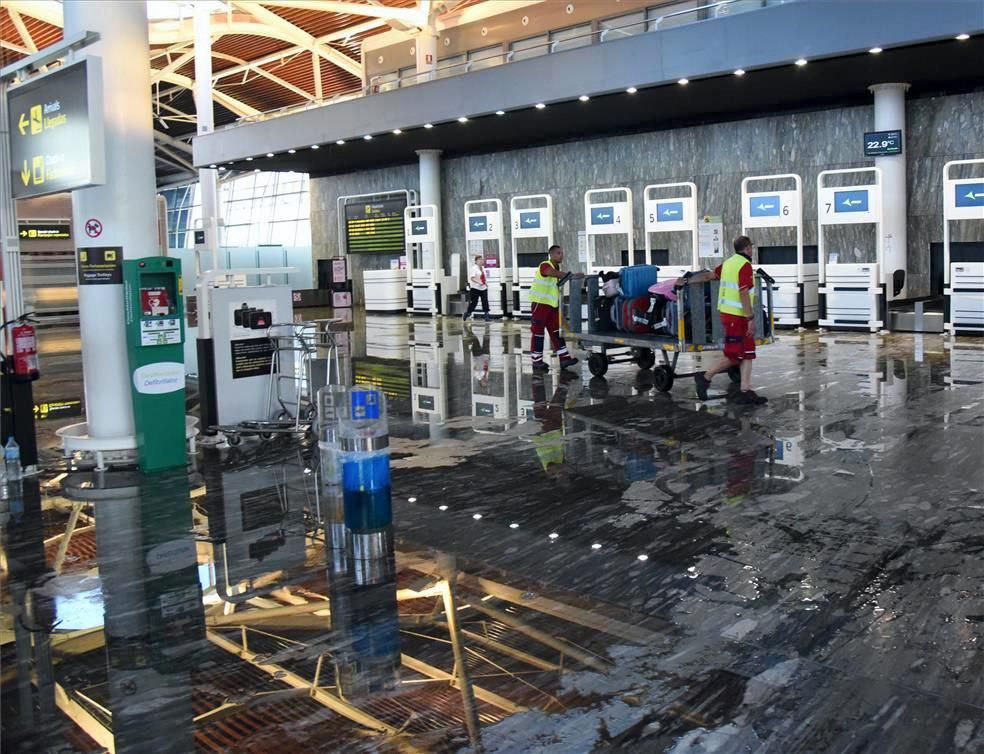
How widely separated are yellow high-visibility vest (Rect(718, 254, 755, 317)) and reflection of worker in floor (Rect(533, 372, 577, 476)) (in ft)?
6.53

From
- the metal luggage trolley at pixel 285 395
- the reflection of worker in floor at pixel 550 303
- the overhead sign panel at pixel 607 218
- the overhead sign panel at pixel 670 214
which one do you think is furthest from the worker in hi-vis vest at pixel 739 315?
the overhead sign panel at pixel 607 218

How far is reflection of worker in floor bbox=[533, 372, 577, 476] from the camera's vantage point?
7969 mm

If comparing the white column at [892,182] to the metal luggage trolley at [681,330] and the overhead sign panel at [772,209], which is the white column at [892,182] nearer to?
the overhead sign panel at [772,209]

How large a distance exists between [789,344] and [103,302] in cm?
1092

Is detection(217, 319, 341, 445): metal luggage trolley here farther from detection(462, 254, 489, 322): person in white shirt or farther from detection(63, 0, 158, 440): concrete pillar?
detection(462, 254, 489, 322): person in white shirt

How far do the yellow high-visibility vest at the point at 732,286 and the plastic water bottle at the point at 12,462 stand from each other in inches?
261

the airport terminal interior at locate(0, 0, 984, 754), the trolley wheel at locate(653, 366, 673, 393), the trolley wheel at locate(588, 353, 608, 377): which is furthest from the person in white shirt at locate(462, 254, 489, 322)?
the trolley wheel at locate(653, 366, 673, 393)

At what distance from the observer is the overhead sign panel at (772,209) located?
17.8m

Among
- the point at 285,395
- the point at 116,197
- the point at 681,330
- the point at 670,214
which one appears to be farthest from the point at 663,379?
the point at 670,214

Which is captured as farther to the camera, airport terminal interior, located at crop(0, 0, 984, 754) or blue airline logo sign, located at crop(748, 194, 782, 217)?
blue airline logo sign, located at crop(748, 194, 782, 217)

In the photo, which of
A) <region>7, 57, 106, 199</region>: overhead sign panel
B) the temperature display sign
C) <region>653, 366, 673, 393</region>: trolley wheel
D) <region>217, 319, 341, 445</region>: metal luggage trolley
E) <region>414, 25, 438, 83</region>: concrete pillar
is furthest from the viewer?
<region>414, 25, 438, 83</region>: concrete pillar

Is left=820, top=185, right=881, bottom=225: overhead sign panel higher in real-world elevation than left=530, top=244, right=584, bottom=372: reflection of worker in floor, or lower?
higher

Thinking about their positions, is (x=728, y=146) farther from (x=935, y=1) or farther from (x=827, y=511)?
(x=827, y=511)

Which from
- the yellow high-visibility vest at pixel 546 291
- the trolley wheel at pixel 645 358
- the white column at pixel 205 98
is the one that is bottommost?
the trolley wheel at pixel 645 358
